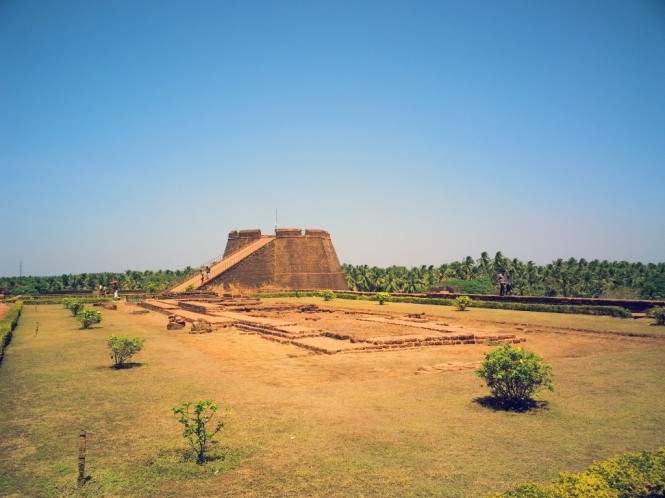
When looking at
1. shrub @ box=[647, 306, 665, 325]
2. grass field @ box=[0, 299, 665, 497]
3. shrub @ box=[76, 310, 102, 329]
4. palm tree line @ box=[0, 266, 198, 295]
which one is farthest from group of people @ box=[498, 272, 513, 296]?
palm tree line @ box=[0, 266, 198, 295]

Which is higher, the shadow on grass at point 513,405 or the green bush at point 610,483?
the green bush at point 610,483

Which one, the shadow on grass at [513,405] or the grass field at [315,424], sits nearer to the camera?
the grass field at [315,424]

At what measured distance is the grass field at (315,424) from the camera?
3814 mm

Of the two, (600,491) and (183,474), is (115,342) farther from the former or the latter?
(600,491)

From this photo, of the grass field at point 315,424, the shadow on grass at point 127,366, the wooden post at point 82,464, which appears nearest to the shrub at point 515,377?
the grass field at point 315,424

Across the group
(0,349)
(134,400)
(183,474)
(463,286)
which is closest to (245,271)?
(463,286)

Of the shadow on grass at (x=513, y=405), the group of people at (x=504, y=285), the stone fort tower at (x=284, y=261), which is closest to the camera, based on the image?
the shadow on grass at (x=513, y=405)

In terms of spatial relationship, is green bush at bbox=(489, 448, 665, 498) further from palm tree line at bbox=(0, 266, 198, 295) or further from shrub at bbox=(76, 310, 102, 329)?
palm tree line at bbox=(0, 266, 198, 295)

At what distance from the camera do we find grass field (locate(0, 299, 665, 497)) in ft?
12.5

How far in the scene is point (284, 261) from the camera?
33.1 m

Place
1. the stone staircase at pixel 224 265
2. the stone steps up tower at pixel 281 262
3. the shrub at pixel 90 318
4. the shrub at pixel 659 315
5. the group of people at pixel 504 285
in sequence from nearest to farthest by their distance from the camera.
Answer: the shrub at pixel 659 315, the shrub at pixel 90 318, the group of people at pixel 504 285, the stone staircase at pixel 224 265, the stone steps up tower at pixel 281 262

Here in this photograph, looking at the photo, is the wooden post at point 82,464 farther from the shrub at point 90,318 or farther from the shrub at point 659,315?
the shrub at point 659,315

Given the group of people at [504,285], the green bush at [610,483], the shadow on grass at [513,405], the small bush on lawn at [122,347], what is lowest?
the shadow on grass at [513,405]

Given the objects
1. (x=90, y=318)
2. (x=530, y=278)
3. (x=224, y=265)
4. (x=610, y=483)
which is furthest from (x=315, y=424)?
(x=530, y=278)
